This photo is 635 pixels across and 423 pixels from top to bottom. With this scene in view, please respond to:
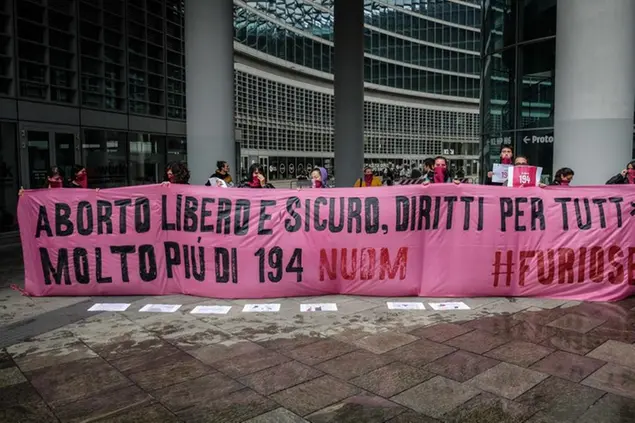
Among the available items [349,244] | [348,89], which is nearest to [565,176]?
[349,244]

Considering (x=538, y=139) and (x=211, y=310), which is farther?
(x=538, y=139)

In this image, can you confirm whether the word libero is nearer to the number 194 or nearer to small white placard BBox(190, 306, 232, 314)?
the number 194

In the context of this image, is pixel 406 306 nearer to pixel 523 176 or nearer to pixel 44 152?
pixel 523 176

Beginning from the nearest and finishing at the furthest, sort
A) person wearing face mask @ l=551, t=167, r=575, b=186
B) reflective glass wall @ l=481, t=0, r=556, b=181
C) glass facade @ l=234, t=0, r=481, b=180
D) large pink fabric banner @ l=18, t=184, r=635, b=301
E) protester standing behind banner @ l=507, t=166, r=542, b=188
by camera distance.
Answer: large pink fabric banner @ l=18, t=184, r=635, b=301 → protester standing behind banner @ l=507, t=166, r=542, b=188 → person wearing face mask @ l=551, t=167, r=575, b=186 → reflective glass wall @ l=481, t=0, r=556, b=181 → glass facade @ l=234, t=0, r=481, b=180

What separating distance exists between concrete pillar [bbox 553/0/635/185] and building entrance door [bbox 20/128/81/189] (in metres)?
13.0

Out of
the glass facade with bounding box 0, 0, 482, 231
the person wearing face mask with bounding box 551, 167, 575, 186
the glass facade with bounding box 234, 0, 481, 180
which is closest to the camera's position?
the person wearing face mask with bounding box 551, 167, 575, 186

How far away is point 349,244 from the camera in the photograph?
7824mm

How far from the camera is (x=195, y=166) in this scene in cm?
1133

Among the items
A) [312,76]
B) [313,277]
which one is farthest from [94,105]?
[312,76]

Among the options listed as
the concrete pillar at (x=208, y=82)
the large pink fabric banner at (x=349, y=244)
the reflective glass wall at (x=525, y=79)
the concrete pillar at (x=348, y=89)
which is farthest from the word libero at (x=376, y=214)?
the concrete pillar at (x=348, y=89)

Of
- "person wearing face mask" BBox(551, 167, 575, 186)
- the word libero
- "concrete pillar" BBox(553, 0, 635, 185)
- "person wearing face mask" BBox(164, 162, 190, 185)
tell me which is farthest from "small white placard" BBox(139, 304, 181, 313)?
"concrete pillar" BBox(553, 0, 635, 185)

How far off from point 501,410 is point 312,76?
6348cm

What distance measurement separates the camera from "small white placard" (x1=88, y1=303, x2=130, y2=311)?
23.9 feet

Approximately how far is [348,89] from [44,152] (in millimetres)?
10102
